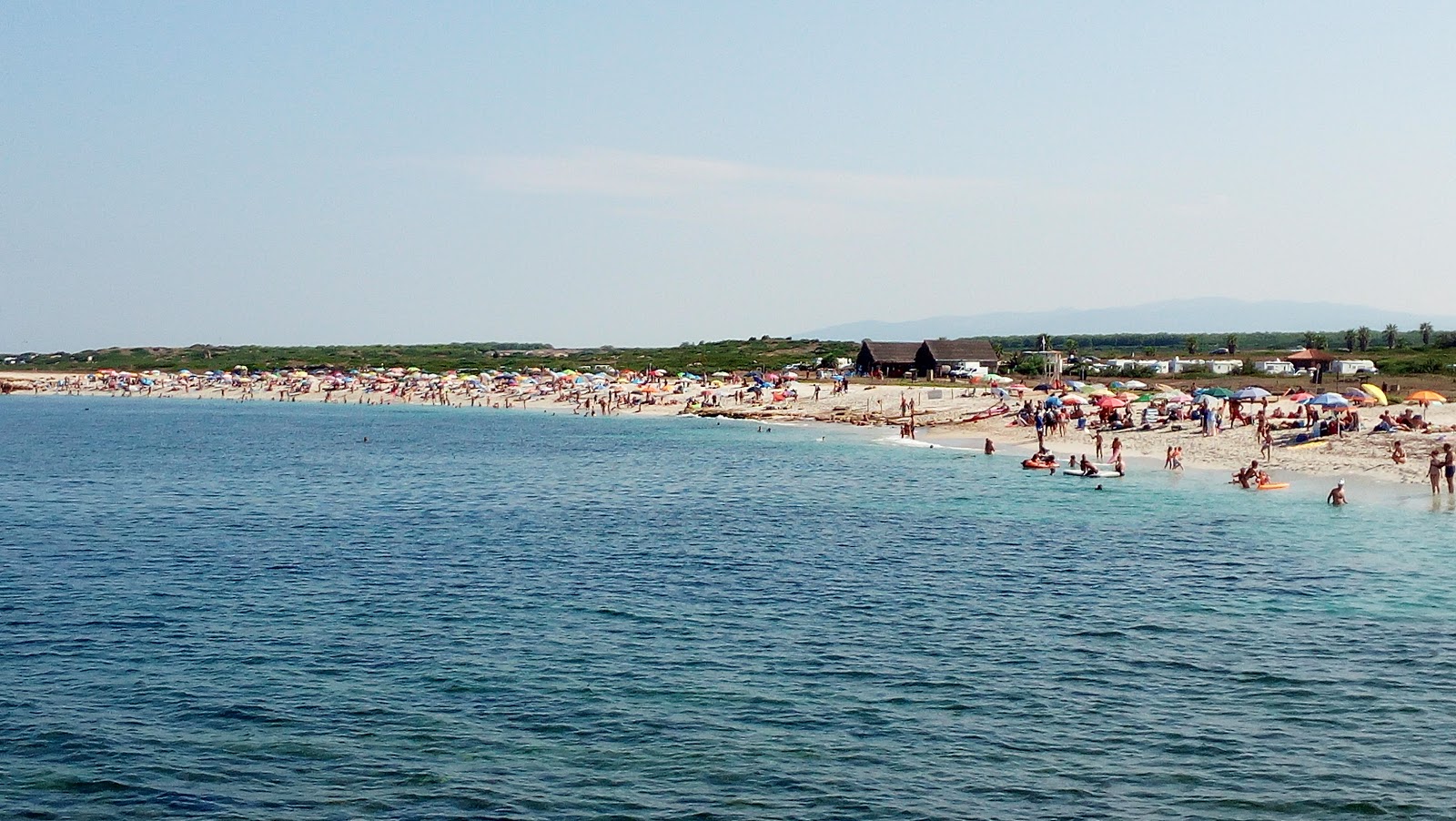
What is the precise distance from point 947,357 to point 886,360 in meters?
5.81

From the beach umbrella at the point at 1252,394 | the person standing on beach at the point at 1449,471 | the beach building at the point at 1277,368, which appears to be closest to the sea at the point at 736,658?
the person standing on beach at the point at 1449,471

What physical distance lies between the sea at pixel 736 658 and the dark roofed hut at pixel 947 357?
68.3 metres

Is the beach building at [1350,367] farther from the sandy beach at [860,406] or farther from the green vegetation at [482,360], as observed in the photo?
the green vegetation at [482,360]

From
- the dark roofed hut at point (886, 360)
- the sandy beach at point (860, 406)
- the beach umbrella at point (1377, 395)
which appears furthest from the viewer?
the dark roofed hut at point (886, 360)

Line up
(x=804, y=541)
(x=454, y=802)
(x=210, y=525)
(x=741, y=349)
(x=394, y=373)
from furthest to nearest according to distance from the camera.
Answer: (x=741, y=349) → (x=394, y=373) → (x=210, y=525) → (x=804, y=541) → (x=454, y=802)

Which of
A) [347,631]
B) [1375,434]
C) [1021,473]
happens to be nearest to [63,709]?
[347,631]

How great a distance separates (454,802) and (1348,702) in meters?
12.8

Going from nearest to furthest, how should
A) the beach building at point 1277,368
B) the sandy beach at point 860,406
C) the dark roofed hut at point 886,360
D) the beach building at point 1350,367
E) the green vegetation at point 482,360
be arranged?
1. the sandy beach at point 860,406
2. the beach building at point 1350,367
3. the beach building at point 1277,368
4. the dark roofed hut at point 886,360
5. the green vegetation at point 482,360

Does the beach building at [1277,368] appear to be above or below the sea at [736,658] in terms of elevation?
above

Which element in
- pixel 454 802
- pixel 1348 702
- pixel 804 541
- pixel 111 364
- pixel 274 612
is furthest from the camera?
pixel 111 364

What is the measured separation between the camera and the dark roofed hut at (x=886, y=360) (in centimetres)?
11531

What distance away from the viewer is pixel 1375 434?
55625 mm

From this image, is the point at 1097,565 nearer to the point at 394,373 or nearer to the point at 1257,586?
the point at 1257,586

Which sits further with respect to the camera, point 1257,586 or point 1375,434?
point 1375,434
